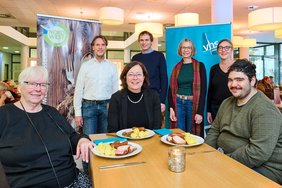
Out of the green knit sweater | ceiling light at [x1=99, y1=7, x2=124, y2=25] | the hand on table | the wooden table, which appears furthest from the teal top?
ceiling light at [x1=99, y1=7, x2=124, y2=25]

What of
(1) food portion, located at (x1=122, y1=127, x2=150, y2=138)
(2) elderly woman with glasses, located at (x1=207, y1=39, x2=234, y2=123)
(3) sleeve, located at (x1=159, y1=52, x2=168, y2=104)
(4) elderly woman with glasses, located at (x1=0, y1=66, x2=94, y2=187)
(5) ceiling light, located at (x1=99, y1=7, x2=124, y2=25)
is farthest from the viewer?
(5) ceiling light, located at (x1=99, y1=7, x2=124, y2=25)

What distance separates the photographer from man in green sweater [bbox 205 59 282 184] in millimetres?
1445

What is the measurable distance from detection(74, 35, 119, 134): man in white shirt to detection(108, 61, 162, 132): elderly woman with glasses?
0.62 meters

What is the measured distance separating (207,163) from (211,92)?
5.45ft

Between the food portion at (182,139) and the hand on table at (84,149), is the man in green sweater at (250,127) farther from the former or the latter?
the hand on table at (84,149)

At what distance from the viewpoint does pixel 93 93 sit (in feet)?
9.05

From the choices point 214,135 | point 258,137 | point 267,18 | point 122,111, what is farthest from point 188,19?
point 258,137

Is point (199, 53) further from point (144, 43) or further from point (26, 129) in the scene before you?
point (26, 129)

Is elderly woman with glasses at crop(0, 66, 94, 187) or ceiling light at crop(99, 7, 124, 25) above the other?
ceiling light at crop(99, 7, 124, 25)

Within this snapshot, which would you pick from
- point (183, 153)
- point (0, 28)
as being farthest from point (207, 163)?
point (0, 28)

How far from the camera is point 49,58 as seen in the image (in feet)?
10.7

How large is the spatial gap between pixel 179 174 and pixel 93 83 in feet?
5.94

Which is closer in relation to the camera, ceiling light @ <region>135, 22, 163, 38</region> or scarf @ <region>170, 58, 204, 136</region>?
scarf @ <region>170, 58, 204, 136</region>

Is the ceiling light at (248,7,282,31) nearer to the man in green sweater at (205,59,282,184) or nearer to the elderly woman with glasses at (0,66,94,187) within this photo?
the man in green sweater at (205,59,282,184)
